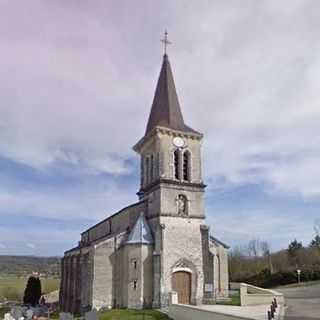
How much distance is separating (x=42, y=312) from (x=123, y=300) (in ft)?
48.3

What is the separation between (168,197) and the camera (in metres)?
31.7

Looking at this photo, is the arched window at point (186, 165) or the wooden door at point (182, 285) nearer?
the wooden door at point (182, 285)

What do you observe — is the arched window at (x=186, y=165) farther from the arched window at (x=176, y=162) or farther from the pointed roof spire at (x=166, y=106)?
the pointed roof spire at (x=166, y=106)

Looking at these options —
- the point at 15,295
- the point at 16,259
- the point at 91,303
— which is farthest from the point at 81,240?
the point at 16,259

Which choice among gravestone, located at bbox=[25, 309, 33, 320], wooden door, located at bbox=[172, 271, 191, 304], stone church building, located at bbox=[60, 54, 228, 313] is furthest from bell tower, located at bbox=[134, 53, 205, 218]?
gravestone, located at bbox=[25, 309, 33, 320]

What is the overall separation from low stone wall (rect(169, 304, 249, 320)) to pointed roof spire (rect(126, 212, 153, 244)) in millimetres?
6138

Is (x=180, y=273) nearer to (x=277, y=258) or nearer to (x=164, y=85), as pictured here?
(x=164, y=85)

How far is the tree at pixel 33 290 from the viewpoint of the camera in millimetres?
14773

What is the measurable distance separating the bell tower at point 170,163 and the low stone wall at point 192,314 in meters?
8.03

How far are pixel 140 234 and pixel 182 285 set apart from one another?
4.67m

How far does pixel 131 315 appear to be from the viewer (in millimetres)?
26453

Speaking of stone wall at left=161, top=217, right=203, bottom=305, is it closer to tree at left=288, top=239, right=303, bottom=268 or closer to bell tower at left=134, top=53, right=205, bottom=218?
bell tower at left=134, top=53, right=205, bottom=218

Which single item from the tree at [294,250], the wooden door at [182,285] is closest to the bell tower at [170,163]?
the wooden door at [182,285]

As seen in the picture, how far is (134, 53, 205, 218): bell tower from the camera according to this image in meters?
31.9
